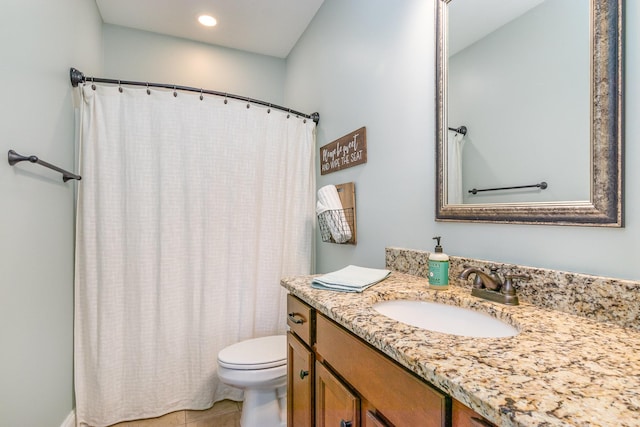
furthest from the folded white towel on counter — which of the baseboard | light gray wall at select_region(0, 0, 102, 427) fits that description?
the baseboard

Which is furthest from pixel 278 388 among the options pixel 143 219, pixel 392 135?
pixel 392 135

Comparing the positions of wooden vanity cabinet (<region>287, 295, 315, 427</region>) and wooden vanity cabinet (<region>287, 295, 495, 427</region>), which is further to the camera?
wooden vanity cabinet (<region>287, 295, 315, 427</region>)

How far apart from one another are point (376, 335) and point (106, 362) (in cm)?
172

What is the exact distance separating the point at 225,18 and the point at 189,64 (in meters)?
0.53

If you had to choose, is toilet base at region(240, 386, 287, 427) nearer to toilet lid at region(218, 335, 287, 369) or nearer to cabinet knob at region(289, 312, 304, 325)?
toilet lid at region(218, 335, 287, 369)

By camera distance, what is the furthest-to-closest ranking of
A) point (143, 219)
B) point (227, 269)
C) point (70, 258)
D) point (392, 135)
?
point (227, 269), point (143, 219), point (70, 258), point (392, 135)

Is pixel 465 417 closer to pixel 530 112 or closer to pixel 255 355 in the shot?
pixel 530 112

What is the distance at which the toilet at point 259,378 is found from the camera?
59.8 inches

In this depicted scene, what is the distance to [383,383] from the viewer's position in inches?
26.9

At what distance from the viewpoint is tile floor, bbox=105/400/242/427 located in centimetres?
171

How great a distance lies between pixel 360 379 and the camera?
0.77m

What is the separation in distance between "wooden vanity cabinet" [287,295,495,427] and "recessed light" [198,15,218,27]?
222cm

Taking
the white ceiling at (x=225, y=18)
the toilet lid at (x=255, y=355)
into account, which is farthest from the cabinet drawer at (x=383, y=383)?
the white ceiling at (x=225, y=18)

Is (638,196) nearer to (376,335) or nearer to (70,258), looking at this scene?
(376,335)
